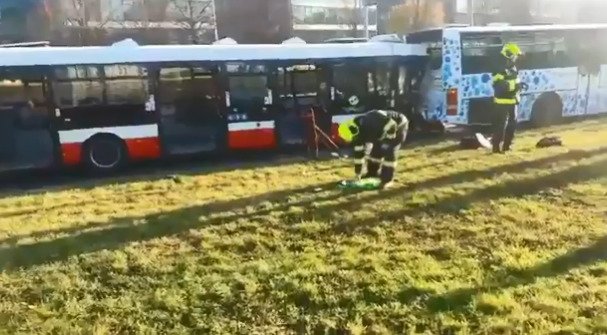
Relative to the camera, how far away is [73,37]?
34.0 m

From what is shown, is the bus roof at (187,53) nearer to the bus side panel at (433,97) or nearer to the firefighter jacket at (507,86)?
the bus side panel at (433,97)

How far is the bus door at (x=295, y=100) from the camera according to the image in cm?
1462

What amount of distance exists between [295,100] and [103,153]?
14.0 ft

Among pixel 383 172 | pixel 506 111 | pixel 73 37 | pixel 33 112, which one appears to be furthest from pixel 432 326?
pixel 73 37

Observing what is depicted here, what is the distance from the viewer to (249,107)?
14.3m

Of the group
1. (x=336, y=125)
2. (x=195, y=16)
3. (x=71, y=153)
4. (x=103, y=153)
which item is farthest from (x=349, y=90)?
(x=195, y=16)

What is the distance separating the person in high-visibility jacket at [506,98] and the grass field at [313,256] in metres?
1.76

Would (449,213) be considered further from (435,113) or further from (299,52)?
(435,113)

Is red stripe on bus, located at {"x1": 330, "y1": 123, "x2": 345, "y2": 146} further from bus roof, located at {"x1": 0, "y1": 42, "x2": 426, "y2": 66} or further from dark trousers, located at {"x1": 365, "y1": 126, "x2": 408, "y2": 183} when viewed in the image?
dark trousers, located at {"x1": 365, "y1": 126, "x2": 408, "y2": 183}

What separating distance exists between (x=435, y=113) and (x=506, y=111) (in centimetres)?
376

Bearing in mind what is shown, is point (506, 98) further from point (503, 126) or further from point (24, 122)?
point (24, 122)

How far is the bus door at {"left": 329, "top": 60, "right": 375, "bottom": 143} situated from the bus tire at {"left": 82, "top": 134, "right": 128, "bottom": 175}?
4667 mm

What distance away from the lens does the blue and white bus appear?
16359 mm


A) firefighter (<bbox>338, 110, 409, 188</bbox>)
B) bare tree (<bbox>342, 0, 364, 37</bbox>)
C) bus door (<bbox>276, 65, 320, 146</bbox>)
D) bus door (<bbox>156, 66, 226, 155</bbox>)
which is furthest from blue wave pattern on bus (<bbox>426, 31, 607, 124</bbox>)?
bare tree (<bbox>342, 0, 364, 37</bbox>)
